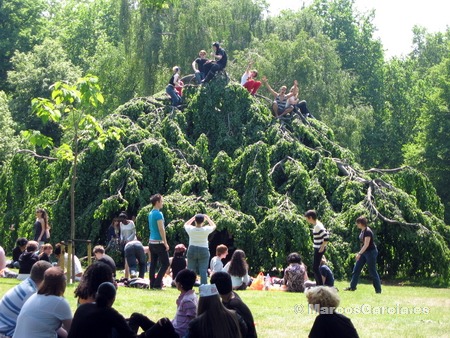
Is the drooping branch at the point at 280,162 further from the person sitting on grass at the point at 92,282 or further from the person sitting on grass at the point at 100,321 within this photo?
the person sitting on grass at the point at 100,321

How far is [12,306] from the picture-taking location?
8773mm

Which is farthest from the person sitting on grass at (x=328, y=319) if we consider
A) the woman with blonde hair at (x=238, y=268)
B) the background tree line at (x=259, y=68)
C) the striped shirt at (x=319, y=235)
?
the background tree line at (x=259, y=68)

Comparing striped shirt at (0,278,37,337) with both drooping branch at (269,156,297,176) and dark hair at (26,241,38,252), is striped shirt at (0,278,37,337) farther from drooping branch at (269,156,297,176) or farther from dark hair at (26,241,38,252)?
drooping branch at (269,156,297,176)

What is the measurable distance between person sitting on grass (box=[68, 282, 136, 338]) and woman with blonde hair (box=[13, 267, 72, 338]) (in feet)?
1.31

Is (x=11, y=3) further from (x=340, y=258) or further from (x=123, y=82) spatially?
(x=340, y=258)

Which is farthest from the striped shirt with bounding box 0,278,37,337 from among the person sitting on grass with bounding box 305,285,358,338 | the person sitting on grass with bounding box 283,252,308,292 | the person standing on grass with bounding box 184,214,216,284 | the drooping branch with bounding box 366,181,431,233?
the drooping branch with bounding box 366,181,431,233

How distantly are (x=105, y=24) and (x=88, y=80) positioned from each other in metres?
41.0

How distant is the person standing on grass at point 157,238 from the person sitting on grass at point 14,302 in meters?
6.48

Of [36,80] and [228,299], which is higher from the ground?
[36,80]

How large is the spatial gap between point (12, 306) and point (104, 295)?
5.57ft

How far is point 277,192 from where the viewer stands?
2217 centimetres

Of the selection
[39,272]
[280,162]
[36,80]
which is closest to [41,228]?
[280,162]

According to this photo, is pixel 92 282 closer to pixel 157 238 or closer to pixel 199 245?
pixel 199 245

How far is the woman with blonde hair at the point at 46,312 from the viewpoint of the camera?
7855 millimetres
